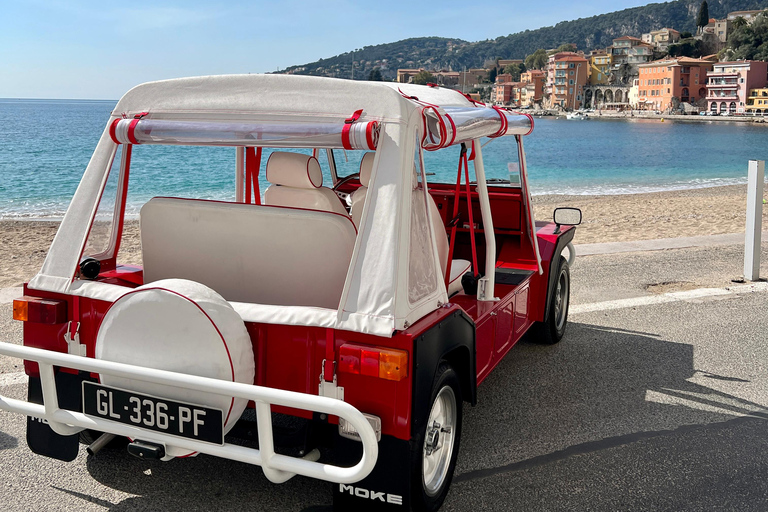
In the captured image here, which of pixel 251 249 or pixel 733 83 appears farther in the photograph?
pixel 733 83

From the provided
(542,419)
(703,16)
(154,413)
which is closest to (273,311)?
(154,413)

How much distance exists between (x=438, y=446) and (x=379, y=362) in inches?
32.9

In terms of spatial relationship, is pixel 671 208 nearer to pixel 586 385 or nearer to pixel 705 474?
pixel 586 385

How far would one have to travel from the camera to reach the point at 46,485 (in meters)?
3.51

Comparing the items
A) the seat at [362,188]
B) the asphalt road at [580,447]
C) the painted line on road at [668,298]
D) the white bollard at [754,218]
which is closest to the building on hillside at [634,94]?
the white bollard at [754,218]

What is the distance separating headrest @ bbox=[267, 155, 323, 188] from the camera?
3.73 meters

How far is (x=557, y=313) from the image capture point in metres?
5.90

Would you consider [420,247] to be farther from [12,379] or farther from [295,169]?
[12,379]

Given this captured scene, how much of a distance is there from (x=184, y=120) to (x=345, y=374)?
1.36m

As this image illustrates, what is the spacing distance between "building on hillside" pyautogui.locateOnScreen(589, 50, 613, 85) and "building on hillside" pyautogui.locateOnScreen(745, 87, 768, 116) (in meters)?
56.1

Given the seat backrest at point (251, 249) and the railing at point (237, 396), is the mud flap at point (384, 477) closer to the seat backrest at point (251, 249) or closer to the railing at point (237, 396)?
the railing at point (237, 396)

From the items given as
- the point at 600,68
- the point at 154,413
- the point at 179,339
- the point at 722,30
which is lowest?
the point at 154,413

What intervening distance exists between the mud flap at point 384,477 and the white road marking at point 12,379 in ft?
9.62

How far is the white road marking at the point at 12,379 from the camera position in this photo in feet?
15.7
